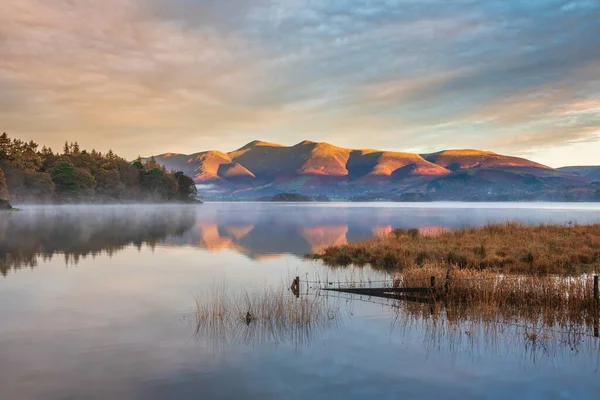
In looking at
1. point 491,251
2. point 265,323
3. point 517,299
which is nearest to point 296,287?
point 265,323

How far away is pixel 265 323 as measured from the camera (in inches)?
663

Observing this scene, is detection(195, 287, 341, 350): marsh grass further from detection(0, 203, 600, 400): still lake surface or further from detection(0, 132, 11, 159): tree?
detection(0, 132, 11, 159): tree

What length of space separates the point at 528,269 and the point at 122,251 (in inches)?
1350

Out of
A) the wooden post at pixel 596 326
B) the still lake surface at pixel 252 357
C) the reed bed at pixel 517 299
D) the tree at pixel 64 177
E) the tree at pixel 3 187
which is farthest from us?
the tree at pixel 64 177

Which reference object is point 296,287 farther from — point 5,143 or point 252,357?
point 5,143

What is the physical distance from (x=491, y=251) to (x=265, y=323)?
20344mm

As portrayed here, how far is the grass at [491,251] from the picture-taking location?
2738 cm

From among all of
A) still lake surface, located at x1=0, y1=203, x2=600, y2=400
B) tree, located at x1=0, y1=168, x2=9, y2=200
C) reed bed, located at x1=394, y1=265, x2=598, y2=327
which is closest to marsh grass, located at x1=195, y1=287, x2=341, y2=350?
still lake surface, located at x1=0, y1=203, x2=600, y2=400

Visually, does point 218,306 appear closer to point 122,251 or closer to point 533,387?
point 533,387

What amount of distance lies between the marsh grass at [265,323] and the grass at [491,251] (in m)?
9.89

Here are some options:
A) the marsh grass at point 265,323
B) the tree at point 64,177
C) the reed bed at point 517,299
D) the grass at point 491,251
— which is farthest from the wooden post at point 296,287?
the tree at point 64,177

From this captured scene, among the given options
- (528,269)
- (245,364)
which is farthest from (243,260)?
(245,364)

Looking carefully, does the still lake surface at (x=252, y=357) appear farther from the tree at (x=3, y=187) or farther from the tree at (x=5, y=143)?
the tree at (x=5, y=143)

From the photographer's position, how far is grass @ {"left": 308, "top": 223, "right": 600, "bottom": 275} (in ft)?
89.8
